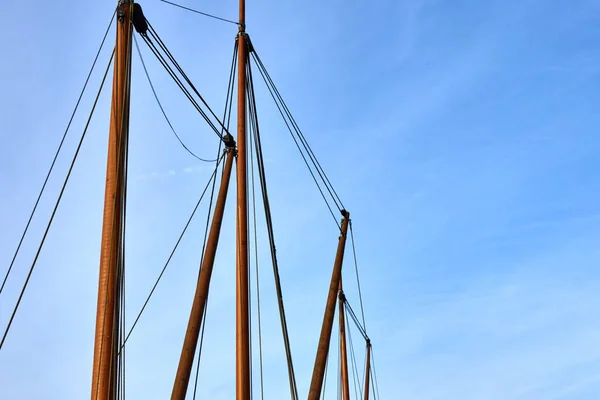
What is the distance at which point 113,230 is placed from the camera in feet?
47.2

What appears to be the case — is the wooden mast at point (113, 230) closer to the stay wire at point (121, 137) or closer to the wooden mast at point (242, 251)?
the stay wire at point (121, 137)

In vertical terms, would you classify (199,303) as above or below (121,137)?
below

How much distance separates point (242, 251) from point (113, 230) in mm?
5855

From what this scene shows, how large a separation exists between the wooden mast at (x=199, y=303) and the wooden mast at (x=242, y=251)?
648 mm

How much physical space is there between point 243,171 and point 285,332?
5033 millimetres

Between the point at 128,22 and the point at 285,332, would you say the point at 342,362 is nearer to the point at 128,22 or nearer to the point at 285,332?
the point at 285,332

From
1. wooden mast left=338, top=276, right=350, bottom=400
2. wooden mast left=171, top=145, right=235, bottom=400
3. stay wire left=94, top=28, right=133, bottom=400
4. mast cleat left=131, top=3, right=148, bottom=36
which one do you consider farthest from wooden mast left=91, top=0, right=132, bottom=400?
wooden mast left=338, top=276, right=350, bottom=400

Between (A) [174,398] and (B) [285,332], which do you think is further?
(B) [285,332]

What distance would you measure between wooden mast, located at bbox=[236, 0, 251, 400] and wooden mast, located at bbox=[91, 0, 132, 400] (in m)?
5.07

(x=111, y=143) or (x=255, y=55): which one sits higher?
(x=255, y=55)

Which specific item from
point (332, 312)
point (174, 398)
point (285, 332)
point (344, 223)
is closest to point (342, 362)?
point (344, 223)

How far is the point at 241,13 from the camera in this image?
931 inches

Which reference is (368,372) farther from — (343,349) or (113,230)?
(113,230)

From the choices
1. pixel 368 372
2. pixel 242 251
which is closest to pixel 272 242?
pixel 242 251
